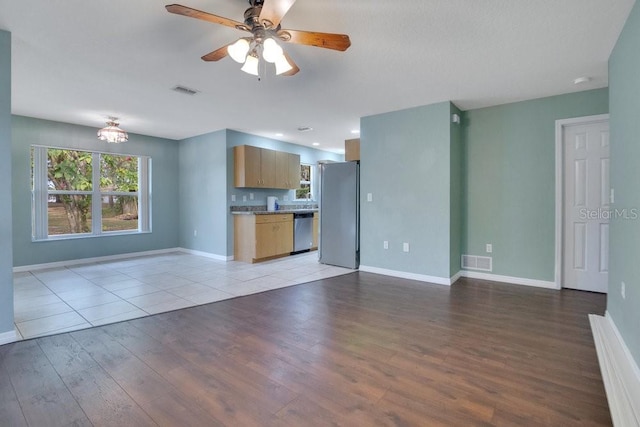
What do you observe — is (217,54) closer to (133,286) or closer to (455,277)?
(133,286)

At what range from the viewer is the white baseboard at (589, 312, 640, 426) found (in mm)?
1540

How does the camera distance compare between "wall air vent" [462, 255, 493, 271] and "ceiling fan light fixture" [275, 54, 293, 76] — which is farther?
"wall air vent" [462, 255, 493, 271]

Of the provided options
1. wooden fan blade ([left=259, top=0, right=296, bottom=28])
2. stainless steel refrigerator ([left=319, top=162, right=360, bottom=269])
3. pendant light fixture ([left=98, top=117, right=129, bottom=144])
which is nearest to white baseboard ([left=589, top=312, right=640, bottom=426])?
wooden fan blade ([left=259, top=0, right=296, bottom=28])

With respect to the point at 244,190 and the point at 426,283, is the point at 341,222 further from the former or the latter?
the point at 244,190

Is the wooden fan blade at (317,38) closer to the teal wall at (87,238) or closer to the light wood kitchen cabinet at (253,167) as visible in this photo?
the light wood kitchen cabinet at (253,167)

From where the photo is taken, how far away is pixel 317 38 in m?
2.03

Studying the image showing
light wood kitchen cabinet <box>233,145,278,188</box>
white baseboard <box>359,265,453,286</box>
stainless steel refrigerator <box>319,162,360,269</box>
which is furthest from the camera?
light wood kitchen cabinet <box>233,145,278,188</box>

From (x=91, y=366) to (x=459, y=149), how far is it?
4604mm

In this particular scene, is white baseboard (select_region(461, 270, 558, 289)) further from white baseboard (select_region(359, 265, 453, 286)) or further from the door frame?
white baseboard (select_region(359, 265, 453, 286))

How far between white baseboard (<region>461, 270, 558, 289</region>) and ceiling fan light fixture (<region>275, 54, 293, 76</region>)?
3693 mm

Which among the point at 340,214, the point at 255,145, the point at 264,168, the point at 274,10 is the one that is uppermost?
the point at 255,145

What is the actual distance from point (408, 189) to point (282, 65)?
2.70 m

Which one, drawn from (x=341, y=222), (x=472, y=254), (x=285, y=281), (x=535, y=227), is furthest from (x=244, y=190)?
(x=535, y=227)

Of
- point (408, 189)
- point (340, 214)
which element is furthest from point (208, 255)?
point (408, 189)
